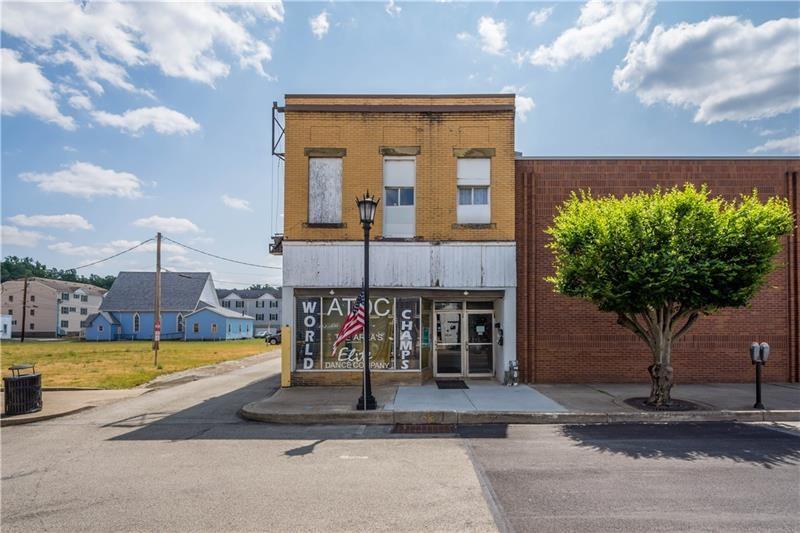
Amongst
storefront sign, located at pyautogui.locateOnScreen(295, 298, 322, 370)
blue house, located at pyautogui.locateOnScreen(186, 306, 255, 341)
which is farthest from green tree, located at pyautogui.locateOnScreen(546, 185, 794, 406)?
blue house, located at pyautogui.locateOnScreen(186, 306, 255, 341)

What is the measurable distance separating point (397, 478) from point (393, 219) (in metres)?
8.64

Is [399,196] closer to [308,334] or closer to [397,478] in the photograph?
[308,334]

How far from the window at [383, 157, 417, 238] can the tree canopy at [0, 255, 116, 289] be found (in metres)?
126

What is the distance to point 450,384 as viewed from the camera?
537 inches

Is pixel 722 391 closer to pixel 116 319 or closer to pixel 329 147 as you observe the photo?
pixel 329 147

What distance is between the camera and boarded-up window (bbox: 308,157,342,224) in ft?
45.1

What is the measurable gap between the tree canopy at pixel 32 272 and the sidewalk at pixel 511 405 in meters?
127

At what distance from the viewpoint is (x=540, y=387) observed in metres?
13.1

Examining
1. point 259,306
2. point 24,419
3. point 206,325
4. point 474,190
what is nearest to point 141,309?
point 206,325

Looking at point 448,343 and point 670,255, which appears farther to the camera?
point 448,343

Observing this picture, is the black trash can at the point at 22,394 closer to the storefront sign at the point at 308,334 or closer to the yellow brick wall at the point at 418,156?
the storefront sign at the point at 308,334

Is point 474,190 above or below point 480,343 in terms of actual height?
above

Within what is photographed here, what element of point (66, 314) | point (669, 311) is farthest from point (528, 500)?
point (66, 314)

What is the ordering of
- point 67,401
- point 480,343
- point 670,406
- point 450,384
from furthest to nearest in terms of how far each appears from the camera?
1. point 480,343
2. point 450,384
3. point 67,401
4. point 670,406
